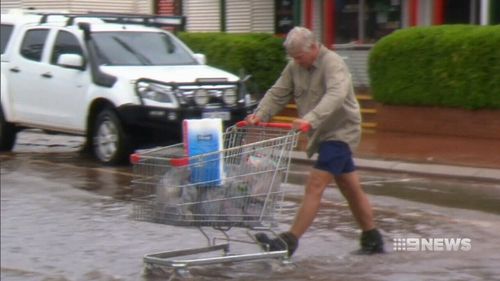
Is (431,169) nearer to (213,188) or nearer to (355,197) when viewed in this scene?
(355,197)

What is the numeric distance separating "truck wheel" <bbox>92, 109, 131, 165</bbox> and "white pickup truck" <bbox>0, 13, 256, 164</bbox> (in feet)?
0.04

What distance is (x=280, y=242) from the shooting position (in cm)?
880

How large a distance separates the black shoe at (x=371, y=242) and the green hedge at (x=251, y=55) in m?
12.1

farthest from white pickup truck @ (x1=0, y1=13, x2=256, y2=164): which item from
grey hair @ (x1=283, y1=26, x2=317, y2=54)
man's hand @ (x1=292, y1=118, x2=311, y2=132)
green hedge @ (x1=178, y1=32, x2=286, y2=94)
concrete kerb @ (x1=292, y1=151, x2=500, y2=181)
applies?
man's hand @ (x1=292, y1=118, x2=311, y2=132)

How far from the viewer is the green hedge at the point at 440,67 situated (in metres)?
17.3

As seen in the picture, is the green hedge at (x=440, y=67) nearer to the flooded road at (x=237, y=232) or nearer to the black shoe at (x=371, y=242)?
the flooded road at (x=237, y=232)

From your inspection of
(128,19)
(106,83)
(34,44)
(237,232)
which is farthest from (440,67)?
(237,232)

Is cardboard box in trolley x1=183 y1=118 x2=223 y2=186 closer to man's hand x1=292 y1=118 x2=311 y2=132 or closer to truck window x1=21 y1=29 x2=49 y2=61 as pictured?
man's hand x1=292 y1=118 x2=311 y2=132

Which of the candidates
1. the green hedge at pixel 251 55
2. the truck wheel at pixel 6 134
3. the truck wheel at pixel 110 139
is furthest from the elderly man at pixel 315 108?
the green hedge at pixel 251 55

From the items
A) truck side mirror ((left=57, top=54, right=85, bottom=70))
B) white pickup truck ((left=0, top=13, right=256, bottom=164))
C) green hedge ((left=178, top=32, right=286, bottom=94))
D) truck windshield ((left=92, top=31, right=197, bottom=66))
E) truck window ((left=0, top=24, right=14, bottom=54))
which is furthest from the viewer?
green hedge ((left=178, top=32, right=286, bottom=94))

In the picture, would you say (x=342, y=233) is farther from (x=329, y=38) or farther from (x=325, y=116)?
(x=329, y=38)

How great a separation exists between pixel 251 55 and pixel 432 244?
12.3m

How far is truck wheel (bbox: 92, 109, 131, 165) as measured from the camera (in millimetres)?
14539

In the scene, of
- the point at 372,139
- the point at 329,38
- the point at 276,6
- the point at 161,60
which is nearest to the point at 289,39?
the point at 161,60
